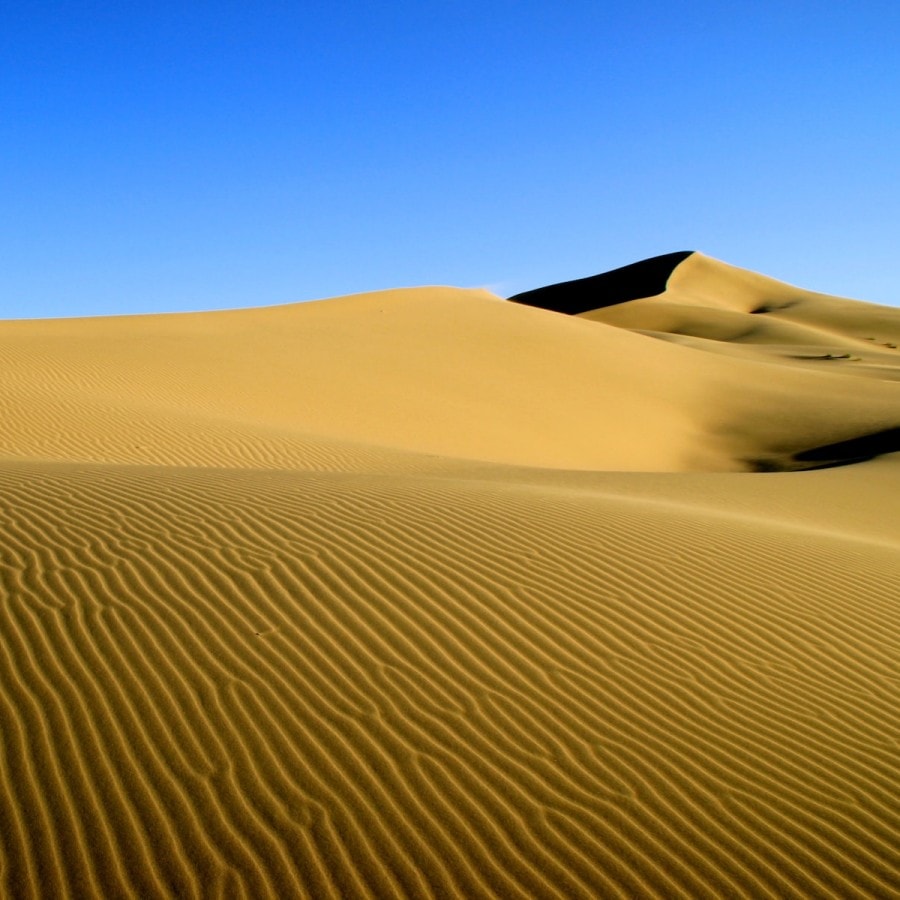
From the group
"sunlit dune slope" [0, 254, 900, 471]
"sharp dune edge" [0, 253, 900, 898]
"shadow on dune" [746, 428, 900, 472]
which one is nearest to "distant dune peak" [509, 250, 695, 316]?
"sunlit dune slope" [0, 254, 900, 471]

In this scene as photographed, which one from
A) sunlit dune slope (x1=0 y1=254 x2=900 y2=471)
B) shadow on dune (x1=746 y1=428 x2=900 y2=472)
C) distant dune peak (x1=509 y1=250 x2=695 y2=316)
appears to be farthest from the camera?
distant dune peak (x1=509 y1=250 x2=695 y2=316)

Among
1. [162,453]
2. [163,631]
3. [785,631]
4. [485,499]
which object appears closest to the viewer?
[163,631]

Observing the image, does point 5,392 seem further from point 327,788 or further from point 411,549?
point 327,788

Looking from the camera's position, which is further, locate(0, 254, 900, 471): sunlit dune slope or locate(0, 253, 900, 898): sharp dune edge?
locate(0, 254, 900, 471): sunlit dune slope

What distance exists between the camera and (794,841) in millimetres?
3879

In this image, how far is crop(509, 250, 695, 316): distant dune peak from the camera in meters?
80.2

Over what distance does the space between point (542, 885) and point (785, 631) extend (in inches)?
121

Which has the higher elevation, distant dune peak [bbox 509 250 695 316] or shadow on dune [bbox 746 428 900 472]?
distant dune peak [bbox 509 250 695 316]

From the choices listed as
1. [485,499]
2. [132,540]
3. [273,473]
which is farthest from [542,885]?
[273,473]

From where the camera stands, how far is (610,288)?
84.9m

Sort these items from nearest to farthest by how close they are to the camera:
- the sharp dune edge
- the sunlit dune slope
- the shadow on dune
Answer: the sharp dune edge
the sunlit dune slope
the shadow on dune

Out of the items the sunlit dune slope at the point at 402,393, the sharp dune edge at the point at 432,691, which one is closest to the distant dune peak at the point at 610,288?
the sunlit dune slope at the point at 402,393

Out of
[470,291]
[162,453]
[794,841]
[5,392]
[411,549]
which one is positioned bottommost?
[794,841]

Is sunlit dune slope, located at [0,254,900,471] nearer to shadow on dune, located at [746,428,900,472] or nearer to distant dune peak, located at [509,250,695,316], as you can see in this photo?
shadow on dune, located at [746,428,900,472]
